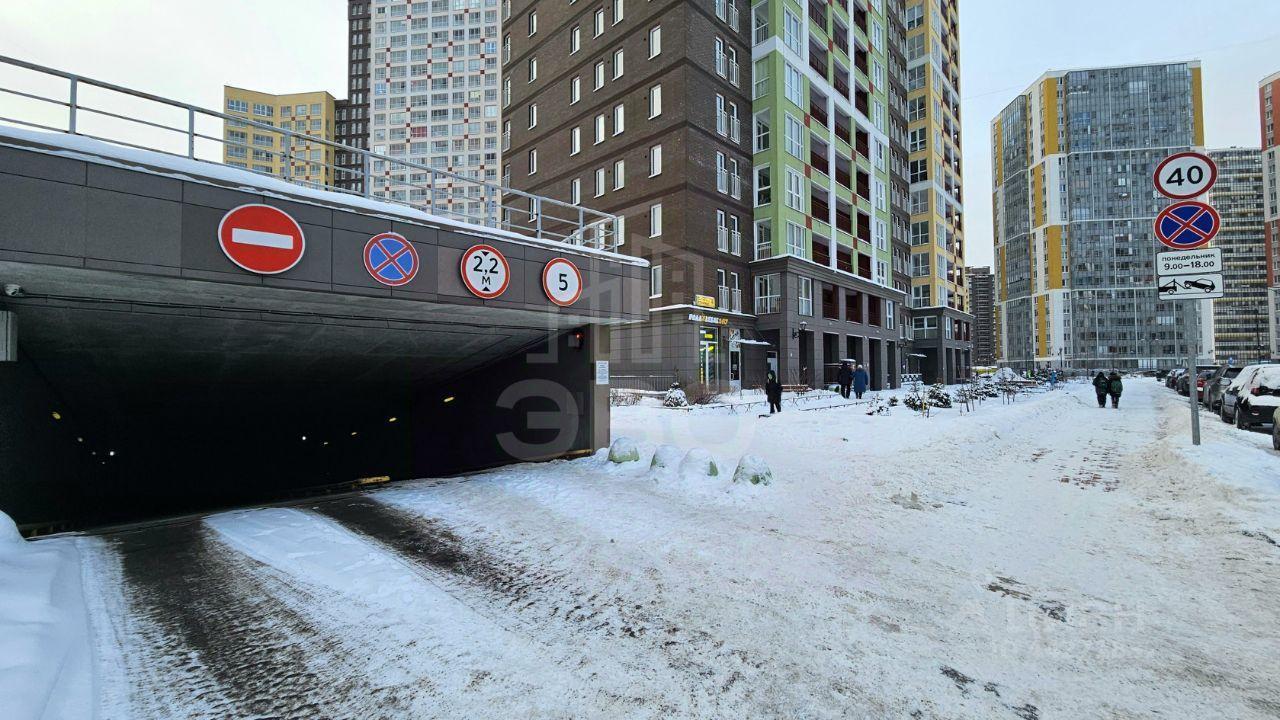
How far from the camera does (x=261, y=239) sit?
6.80 meters

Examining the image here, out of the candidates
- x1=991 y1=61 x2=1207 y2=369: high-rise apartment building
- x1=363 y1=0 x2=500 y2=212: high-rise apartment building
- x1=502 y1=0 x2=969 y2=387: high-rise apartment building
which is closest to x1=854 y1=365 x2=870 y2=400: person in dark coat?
x1=502 y1=0 x2=969 y2=387: high-rise apartment building

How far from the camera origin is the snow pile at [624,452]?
380 inches

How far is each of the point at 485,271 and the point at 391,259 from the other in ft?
4.86

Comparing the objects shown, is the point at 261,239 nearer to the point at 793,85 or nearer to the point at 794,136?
the point at 794,136

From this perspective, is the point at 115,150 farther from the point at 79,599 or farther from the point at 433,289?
the point at 79,599

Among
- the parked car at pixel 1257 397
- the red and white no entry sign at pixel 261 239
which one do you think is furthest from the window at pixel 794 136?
the red and white no entry sign at pixel 261 239

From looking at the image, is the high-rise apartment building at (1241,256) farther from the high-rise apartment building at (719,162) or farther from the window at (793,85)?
the window at (793,85)

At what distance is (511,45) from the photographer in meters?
38.3

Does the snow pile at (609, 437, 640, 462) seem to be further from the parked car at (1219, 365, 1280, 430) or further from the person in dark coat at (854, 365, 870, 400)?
the person in dark coat at (854, 365, 870, 400)

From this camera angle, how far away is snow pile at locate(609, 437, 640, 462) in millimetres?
9664

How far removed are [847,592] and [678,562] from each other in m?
1.50

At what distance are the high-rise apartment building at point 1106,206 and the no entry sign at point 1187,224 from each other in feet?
461

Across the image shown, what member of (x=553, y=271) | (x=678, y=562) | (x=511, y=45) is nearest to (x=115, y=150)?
(x=553, y=271)

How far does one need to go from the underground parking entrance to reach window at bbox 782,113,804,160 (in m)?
24.0
